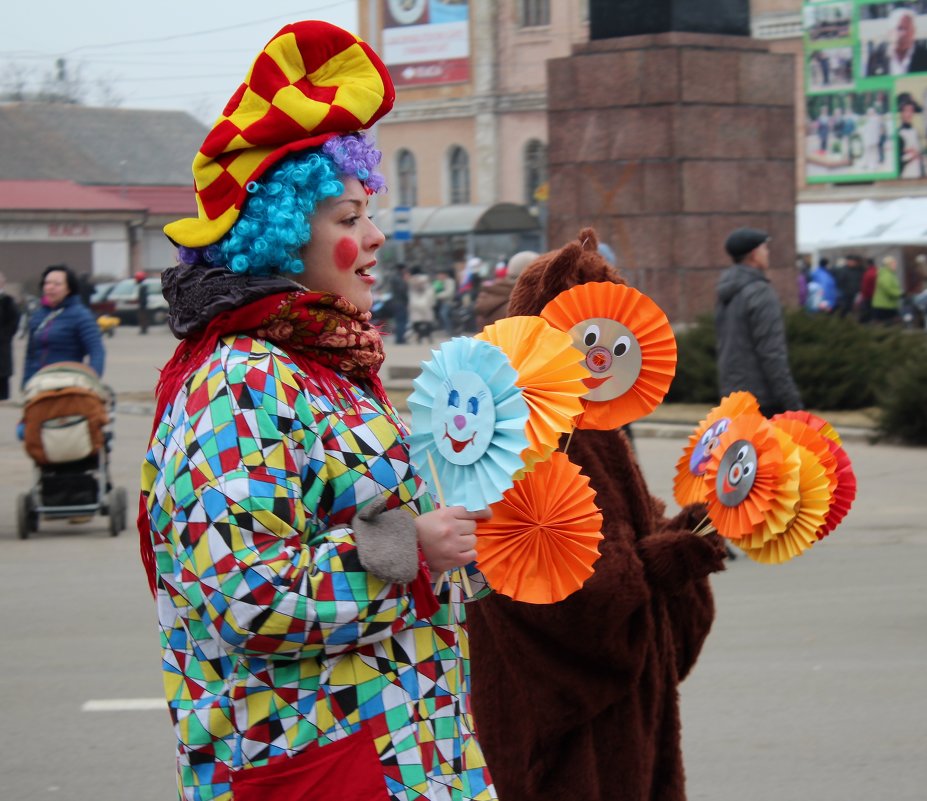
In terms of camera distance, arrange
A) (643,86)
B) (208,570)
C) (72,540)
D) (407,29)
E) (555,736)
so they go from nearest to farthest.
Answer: (208,570)
(555,736)
(72,540)
(643,86)
(407,29)

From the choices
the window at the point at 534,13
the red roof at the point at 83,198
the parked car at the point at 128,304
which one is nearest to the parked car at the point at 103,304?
the parked car at the point at 128,304

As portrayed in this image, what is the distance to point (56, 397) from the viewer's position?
902cm

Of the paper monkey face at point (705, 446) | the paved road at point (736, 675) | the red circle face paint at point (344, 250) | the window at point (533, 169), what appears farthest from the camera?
the window at point (533, 169)

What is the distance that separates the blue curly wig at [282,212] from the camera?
2.21 meters

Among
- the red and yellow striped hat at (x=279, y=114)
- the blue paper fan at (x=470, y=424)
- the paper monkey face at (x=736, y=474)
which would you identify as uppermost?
the red and yellow striped hat at (x=279, y=114)

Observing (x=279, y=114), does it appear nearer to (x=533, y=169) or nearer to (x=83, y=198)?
(x=533, y=169)

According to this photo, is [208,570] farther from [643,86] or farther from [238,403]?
[643,86]

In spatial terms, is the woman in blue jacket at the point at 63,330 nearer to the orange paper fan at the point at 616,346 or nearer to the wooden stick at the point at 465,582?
the orange paper fan at the point at 616,346

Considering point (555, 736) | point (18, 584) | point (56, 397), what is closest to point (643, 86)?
point (56, 397)

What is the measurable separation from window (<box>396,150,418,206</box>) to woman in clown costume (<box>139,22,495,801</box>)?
55.3 meters

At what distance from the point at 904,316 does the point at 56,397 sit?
74.9 ft

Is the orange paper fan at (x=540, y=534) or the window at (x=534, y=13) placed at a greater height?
the window at (x=534, y=13)

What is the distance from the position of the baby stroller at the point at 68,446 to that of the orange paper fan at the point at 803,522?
665cm

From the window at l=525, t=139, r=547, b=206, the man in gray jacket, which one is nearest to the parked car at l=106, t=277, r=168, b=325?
the window at l=525, t=139, r=547, b=206
